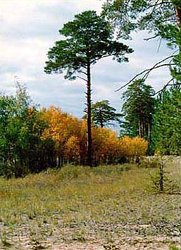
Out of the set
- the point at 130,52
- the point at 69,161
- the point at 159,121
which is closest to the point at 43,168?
the point at 69,161

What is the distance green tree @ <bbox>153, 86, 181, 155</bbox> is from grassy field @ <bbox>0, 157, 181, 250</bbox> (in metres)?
1.82

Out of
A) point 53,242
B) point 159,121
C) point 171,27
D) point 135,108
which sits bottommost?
point 53,242

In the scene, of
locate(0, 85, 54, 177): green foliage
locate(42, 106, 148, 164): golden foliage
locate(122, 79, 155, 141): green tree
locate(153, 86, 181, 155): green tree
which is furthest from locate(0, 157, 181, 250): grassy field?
locate(122, 79, 155, 141): green tree

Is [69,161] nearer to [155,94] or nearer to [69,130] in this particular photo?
[69,130]

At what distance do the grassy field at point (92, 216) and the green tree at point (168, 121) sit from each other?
5.96 ft

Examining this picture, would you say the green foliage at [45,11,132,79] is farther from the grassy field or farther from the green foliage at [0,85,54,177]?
the grassy field

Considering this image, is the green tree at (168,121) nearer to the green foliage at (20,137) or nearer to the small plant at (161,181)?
the small plant at (161,181)

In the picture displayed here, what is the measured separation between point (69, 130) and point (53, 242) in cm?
2926

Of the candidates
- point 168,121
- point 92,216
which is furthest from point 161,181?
point 168,121

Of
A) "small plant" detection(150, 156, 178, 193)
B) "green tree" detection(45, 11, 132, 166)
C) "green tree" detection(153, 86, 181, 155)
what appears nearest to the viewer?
"green tree" detection(153, 86, 181, 155)

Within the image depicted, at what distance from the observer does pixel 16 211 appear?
554 inches

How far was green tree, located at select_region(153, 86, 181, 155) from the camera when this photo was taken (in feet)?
36.5

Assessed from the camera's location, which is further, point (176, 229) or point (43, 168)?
point (43, 168)

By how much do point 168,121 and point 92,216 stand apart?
3.26 meters
